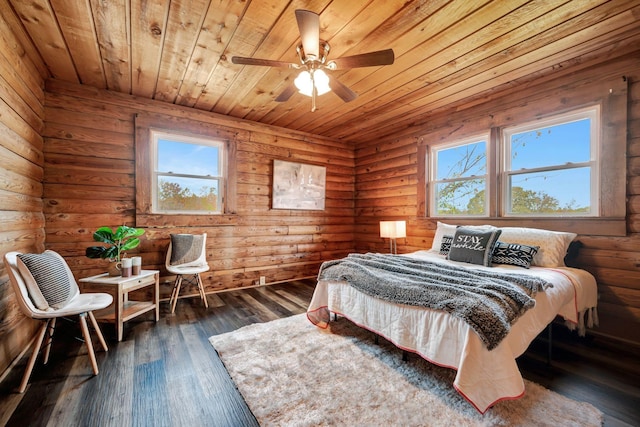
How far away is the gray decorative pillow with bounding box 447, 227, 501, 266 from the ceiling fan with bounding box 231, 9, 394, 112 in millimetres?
1865

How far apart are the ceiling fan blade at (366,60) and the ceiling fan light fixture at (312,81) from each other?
11 centimetres

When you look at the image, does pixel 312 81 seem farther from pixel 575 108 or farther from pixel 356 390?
pixel 575 108

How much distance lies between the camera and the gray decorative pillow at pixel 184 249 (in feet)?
10.4

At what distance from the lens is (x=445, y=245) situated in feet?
10.2

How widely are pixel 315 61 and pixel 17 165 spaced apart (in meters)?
2.56

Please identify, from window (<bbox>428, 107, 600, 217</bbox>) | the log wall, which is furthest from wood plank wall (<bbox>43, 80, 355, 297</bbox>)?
window (<bbox>428, 107, 600, 217</bbox>)

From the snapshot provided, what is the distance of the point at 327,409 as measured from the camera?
4.89 feet

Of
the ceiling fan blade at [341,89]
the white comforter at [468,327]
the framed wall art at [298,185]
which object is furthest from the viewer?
the framed wall art at [298,185]

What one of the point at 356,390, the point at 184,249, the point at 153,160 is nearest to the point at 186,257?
the point at 184,249

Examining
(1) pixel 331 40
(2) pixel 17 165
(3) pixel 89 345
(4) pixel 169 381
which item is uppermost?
(1) pixel 331 40

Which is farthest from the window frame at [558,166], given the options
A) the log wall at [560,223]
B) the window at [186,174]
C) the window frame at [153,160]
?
the window at [186,174]

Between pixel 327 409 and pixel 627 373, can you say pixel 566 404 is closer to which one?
pixel 627 373

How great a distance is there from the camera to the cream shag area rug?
141 cm

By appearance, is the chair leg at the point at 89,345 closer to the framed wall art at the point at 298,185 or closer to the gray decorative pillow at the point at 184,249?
the gray decorative pillow at the point at 184,249
